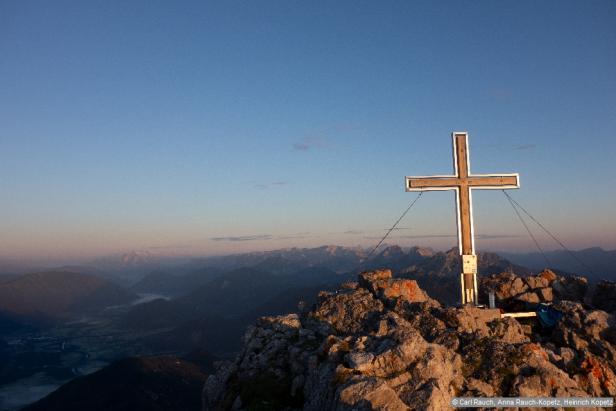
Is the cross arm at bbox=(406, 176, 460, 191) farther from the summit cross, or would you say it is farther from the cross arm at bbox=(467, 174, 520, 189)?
the cross arm at bbox=(467, 174, 520, 189)

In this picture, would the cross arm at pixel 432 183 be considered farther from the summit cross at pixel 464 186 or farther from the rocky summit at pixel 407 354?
the rocky summit at pixel 407 354

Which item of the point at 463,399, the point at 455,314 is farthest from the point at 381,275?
the point at 463,399

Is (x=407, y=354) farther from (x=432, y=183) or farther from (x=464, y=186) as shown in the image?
(x=464, y=186)

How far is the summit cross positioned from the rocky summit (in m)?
2.72

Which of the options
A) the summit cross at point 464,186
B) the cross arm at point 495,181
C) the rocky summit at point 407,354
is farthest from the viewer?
the cross arm at point 495,181

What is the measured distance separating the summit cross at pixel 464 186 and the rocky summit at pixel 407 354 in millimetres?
2721

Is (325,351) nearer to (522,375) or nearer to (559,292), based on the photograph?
(522,375)

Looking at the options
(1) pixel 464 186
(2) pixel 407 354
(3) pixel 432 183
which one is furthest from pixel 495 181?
(2) pixel 407 354

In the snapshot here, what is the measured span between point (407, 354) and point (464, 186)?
44.9 ft

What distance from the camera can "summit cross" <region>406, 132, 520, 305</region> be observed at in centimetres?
2495

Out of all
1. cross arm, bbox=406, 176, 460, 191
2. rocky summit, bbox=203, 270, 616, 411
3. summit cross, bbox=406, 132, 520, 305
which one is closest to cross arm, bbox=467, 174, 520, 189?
summit cross, bbox=406, 132, 520, 305

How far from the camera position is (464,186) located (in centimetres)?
2547

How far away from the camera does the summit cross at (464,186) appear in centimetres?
2495

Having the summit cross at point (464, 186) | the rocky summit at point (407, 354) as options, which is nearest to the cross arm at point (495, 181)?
the summit cross at point (464, 186)
